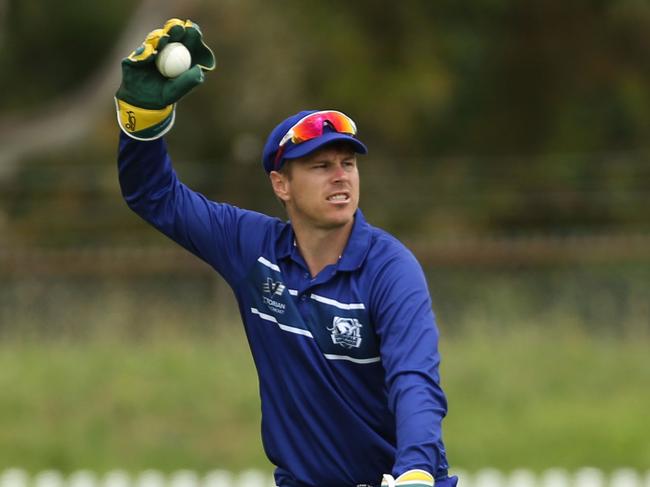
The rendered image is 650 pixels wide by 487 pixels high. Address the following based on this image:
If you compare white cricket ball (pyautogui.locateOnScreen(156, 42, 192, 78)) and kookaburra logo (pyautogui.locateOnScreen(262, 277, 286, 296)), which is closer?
white cricket ball (pyautogui.locateOnScreen(156, 42, 192, 78))

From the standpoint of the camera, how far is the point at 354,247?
4312mm

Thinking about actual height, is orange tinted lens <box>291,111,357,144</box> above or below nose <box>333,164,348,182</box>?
above

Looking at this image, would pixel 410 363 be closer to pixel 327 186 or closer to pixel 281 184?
pixel 327 186

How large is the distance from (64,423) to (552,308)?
514 cm

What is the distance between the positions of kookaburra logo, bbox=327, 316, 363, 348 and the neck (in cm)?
21

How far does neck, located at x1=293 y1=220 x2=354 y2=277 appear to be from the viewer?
14.4 feet

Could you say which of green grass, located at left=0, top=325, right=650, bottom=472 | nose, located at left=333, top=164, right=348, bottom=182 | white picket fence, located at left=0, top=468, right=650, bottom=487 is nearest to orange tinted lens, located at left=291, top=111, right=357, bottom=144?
nose, located at left=333, top=164, right=348, bottom=182

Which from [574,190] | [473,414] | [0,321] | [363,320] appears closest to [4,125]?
[0,321]

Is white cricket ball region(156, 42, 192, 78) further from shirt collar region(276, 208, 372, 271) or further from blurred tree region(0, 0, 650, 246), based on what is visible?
blurred tree region(0, 0, 650, 246)

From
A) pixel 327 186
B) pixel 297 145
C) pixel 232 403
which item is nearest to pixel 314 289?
pixel 327 186

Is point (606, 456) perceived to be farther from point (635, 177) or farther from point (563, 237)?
point (635, 177)

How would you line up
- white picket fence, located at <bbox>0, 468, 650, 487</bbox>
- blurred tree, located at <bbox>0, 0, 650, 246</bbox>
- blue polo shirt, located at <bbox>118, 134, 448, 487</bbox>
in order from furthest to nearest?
blurred tree, located at <bbox>0, 0, 650, 246</bbox>
white picket fence, located at <bbox>0, 468, 650, 487</bbox>
blue polo shirt, located at <bbox>118, 134, 448, 487</bbox>

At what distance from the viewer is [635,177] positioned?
57.6ft

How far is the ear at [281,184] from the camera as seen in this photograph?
14.6 ft
